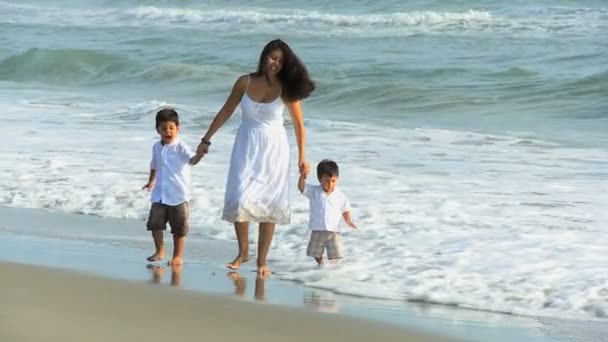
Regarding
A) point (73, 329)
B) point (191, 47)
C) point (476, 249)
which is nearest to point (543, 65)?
point (191, 47)

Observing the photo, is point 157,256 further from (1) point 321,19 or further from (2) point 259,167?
(1) point 321,19

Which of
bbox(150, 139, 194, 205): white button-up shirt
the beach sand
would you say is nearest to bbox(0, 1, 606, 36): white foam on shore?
bbox(150, 139, 194, 205): white button-up shirt

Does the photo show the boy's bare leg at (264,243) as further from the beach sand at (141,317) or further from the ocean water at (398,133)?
the beach sand at (141,317)

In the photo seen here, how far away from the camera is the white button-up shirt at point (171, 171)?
7727 mm

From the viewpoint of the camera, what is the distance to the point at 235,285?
23.2ft

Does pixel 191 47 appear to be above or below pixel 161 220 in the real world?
above

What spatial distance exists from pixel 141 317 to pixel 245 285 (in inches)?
50.9

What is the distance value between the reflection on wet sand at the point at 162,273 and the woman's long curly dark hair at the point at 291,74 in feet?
3.65

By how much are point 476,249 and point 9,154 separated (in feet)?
17.8

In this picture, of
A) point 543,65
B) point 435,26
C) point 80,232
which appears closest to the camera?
point 80,232

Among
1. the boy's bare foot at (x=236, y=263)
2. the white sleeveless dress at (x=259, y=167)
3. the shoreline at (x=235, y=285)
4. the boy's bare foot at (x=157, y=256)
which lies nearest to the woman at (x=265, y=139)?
the white sleeveless dress at (x=259, y=167)

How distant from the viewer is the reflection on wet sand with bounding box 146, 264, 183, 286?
22.9 feet

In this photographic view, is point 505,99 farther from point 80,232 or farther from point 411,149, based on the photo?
point 80,232

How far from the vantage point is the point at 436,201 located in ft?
32.7
